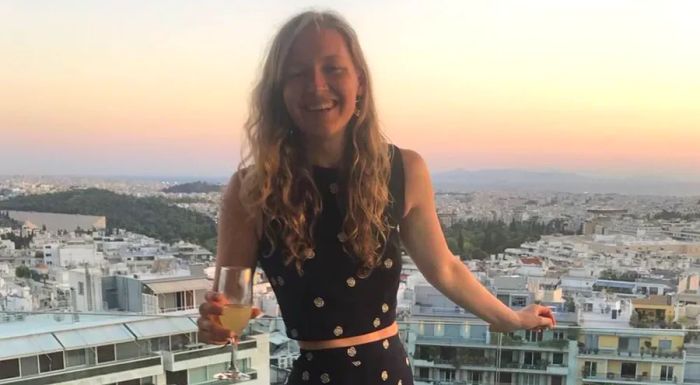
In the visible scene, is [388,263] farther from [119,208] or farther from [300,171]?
[119,208]

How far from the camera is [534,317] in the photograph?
1.36 m

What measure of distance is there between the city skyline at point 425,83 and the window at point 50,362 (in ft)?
3.54

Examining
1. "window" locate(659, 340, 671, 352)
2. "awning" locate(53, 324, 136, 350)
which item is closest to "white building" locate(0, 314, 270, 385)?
"awning" locate(53, 324, 136, 350)

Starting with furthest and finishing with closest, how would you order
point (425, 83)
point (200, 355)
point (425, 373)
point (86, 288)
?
point (425, 83) → point (86, 288) → point (425, 373) → point (200, 355)

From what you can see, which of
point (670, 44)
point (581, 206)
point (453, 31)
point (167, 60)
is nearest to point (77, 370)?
point (167, 60)

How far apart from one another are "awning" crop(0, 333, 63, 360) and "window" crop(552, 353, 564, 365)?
7.24ft

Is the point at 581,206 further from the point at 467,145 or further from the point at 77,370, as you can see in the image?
the point at 77,370

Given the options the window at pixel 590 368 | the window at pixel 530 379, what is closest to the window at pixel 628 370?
the window at pixel 590 368

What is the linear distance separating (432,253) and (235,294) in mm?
427

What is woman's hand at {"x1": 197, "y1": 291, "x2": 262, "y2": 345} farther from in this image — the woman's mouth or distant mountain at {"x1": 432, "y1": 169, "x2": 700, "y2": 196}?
distant mountain at {"x1": 432, "y1": 169, "x2": 700, "y2": 196}

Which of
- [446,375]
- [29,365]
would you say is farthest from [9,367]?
[446,375]

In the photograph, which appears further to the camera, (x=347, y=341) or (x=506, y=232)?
(x=506, y=232)

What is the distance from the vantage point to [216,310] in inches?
42.4

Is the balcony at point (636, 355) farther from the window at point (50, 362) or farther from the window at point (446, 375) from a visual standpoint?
the window at point (50, 362)
